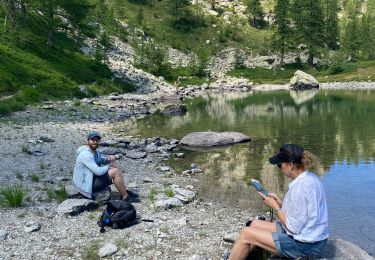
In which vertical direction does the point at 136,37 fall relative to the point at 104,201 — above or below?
above

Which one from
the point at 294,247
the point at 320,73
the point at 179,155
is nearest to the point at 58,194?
the point at 294,247

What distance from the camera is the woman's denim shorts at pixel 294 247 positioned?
9.16m

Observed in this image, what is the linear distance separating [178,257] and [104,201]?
446 centimetres

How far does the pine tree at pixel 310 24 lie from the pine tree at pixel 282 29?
236 inches

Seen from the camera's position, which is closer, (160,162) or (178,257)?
(178,257)

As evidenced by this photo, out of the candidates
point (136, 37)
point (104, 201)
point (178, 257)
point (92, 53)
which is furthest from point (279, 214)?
point (136, 37)

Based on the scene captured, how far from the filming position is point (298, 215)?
29.3ft

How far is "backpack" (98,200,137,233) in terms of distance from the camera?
42.4ft

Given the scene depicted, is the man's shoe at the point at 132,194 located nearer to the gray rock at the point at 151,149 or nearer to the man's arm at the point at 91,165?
the man's arm at the point at 91,165

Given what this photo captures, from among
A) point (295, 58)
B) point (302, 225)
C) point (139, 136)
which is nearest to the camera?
point (302, 225)

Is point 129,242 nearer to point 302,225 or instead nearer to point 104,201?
point 104,201

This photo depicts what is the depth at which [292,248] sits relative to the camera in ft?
30.2

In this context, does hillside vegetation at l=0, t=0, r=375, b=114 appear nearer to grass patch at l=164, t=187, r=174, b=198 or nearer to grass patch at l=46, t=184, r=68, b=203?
grass patch at l=46, t=184, r=68, b=203

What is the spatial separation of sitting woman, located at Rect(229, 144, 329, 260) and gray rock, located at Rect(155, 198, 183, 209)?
6051 mm
